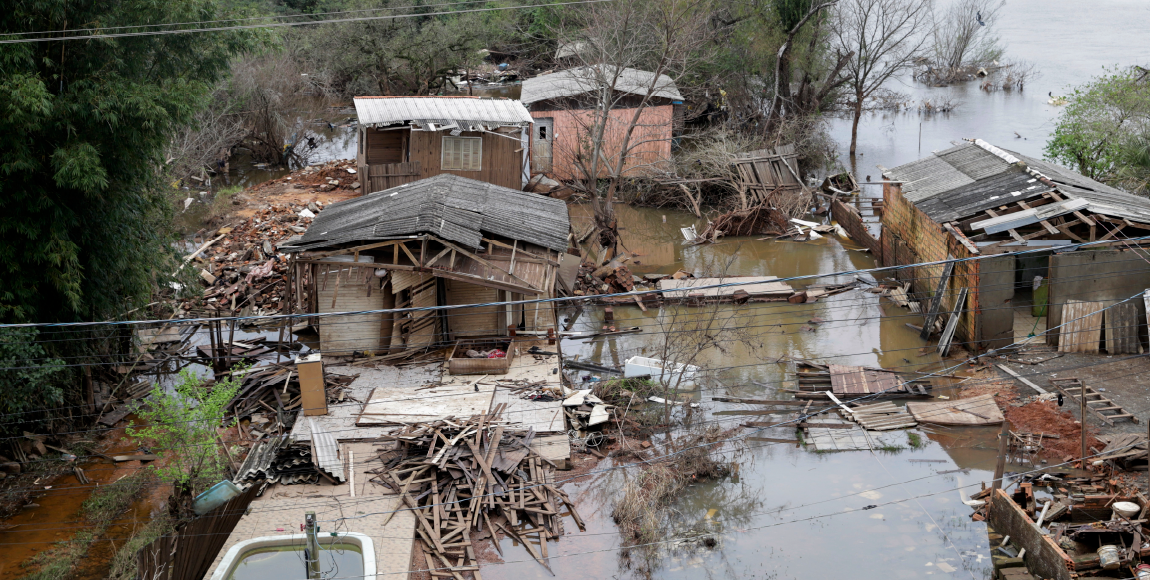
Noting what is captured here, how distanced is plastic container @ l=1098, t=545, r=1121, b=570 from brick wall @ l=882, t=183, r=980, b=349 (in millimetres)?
6483

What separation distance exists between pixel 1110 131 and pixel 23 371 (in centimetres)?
2557

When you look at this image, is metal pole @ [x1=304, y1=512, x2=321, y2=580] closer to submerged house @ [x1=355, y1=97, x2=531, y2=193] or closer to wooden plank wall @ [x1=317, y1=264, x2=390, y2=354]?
wooden plank wall @ [x1=317, y1=264, x2=390, y2=354]

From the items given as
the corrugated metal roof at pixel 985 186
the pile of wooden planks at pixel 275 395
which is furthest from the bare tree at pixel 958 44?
the pile of wooden planks at pixel 275 395

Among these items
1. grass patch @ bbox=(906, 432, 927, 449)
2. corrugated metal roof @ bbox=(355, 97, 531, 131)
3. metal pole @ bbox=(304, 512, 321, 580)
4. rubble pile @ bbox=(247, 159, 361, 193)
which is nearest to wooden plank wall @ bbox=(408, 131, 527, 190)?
corrugated metal roof @ bbox=(355, 97, 531, 131)

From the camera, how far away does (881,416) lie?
13477 mm

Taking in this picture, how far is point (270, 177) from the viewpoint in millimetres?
30422

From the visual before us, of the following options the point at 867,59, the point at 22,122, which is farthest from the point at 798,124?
the point at 22,122

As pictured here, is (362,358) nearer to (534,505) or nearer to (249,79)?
(534,505)

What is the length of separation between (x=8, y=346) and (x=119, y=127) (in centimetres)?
332

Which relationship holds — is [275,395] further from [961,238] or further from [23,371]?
[961,238]

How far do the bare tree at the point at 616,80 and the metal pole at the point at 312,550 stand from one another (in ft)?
46.0

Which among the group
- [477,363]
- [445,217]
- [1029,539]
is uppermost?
[445,217]

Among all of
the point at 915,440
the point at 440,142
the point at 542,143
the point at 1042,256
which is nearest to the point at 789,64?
the point at 542,143

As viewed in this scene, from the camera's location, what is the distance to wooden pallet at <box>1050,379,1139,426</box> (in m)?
12.6
